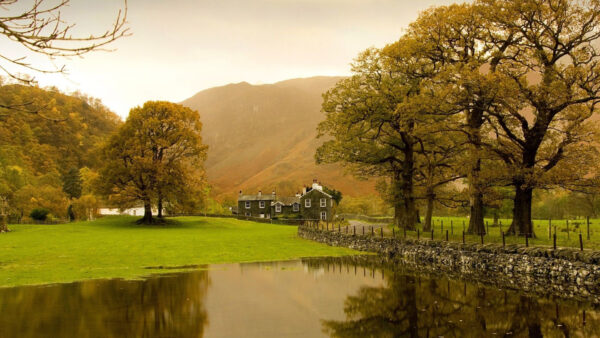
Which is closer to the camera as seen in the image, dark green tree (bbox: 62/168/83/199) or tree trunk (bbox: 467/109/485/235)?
tree trunk (bbox: 467/109/485/235)

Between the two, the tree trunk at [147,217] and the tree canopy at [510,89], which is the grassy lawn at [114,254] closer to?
the tree canopy at [510,89]

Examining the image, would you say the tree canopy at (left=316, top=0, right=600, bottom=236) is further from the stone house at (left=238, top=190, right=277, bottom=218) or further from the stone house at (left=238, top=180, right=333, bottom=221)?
the stone house at (left=238, top=190, right=277, bottom=218)

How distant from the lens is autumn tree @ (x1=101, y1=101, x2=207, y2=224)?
6725 centimetres

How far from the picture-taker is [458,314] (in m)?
15.6

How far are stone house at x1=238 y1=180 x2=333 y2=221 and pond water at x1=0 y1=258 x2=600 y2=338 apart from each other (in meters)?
73.4

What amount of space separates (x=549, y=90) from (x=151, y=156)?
56.4 meters

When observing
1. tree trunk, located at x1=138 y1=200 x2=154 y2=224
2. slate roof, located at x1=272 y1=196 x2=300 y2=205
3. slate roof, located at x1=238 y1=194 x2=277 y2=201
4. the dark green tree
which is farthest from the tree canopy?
the dark green tree

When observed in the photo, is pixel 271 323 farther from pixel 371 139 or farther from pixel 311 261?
pixel 371 139

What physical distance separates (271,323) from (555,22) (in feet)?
92.0

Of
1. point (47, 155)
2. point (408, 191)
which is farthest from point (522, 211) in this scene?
point (47, 155)

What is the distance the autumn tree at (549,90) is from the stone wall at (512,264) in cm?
423

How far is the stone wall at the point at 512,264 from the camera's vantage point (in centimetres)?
2064

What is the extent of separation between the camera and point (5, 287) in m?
22.2

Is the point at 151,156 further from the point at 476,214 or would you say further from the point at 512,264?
the point at 512,264
